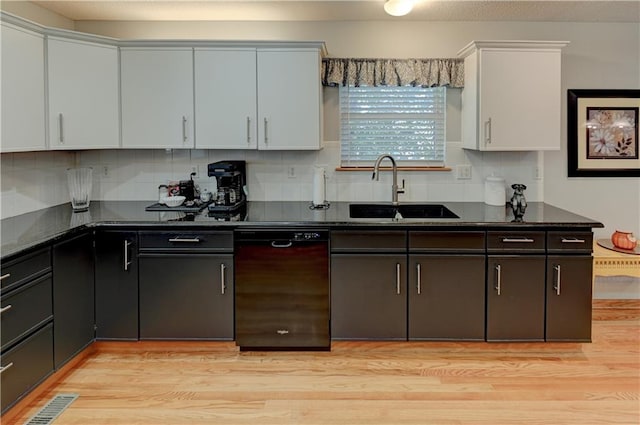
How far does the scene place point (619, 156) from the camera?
4.12 meters

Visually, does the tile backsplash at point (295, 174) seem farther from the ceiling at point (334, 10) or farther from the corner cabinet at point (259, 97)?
the ceiling at point (334, 10)

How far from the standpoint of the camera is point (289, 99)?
3676 mm

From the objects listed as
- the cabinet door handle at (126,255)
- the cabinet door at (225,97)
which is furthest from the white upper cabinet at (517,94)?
the cabinet door handle at (126,255)

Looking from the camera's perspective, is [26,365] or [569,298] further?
[569,298]

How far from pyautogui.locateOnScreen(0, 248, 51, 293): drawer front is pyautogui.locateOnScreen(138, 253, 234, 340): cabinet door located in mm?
627

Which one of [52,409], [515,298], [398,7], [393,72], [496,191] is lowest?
[52,409]

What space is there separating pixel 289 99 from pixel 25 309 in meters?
2.09

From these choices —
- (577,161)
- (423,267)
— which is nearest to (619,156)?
(577,161)

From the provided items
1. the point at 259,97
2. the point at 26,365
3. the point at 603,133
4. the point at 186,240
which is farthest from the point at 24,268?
the point at 603,133

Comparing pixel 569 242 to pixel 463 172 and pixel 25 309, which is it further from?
pixel 25 309

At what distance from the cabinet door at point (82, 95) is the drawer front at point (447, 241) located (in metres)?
2.18

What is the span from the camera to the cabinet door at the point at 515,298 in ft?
10.6

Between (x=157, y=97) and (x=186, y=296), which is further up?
(x=157, y=97)

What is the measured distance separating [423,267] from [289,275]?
84cm
